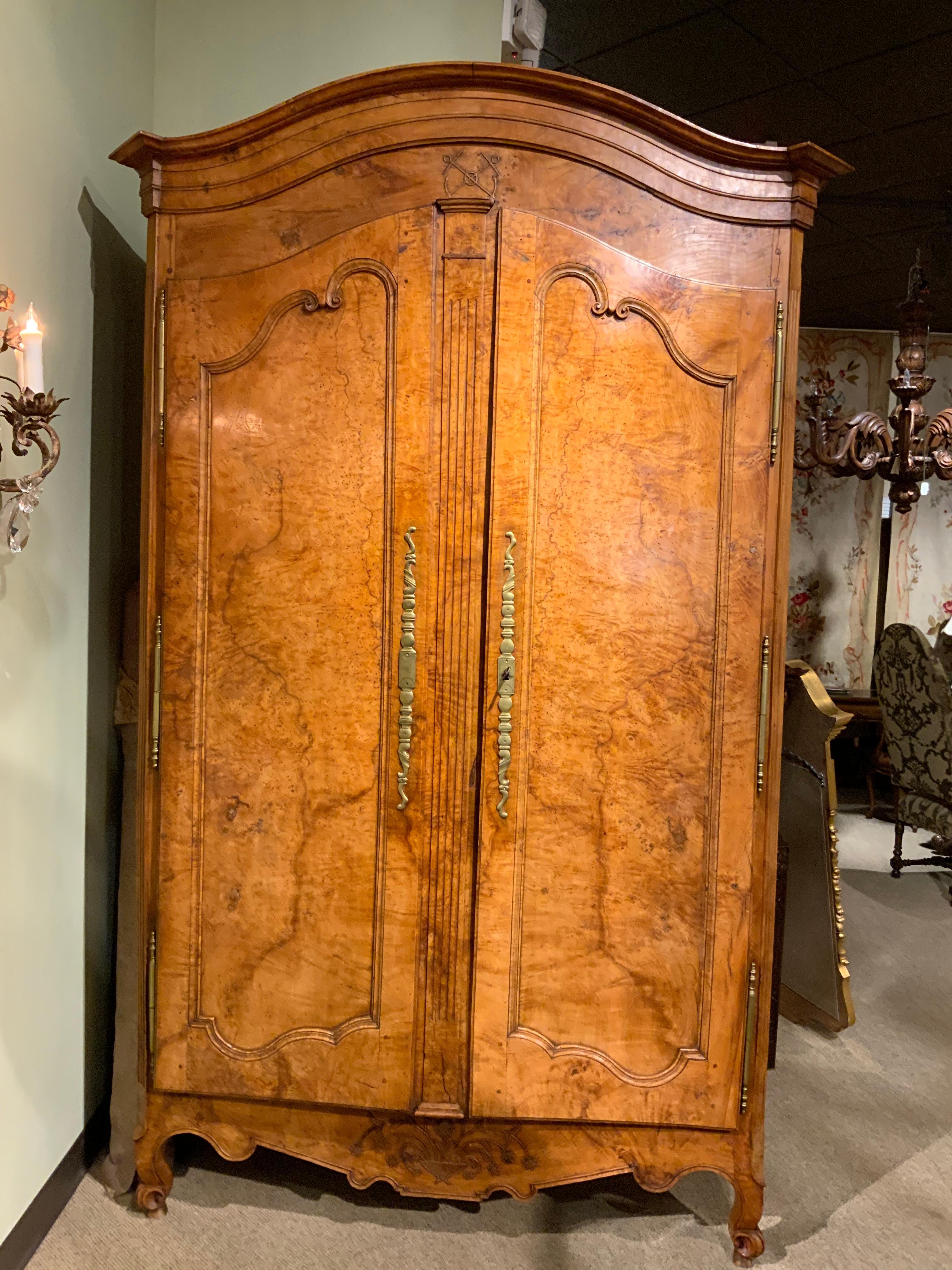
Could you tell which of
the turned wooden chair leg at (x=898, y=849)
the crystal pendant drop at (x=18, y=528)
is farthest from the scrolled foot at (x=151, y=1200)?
the turned wooden chair leg at (x=898, y=849)

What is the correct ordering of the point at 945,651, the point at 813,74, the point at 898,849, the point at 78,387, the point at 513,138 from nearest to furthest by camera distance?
the point at 513,138 < the point at 78,387 < the point at 813,74 < the point at 898,849 < the point at 945,651

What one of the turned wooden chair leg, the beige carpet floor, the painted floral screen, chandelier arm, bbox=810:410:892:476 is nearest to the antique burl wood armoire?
the beige carpet floor

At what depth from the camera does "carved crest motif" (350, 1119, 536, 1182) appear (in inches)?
63.6

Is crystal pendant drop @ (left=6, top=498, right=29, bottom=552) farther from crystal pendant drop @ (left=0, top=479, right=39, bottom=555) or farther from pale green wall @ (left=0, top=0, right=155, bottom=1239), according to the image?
pale green wall @ (left=0, top=0, right=155, bottom=1239)

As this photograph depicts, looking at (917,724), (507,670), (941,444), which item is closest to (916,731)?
(917,724)

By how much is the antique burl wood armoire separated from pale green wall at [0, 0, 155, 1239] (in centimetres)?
18

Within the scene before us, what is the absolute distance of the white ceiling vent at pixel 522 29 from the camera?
6.70 ft

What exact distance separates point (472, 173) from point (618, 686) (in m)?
0.92

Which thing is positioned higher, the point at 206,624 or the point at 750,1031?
the point at 206,624

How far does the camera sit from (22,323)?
1.35 meters

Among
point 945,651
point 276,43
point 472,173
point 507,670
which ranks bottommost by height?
point 945,651

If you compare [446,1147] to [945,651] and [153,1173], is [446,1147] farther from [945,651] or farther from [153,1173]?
[945,651]

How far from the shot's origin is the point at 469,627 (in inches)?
61.1

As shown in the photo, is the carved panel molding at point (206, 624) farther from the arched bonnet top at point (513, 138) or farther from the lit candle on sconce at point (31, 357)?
the lit candle on sconce at point (31, 357)
